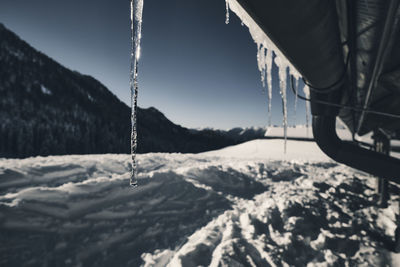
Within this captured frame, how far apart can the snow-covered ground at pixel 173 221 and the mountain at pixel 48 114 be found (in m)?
35.6

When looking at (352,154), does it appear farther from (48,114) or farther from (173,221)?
(48,114)

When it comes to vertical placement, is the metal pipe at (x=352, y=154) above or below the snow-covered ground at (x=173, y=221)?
above

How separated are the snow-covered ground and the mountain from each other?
117ft

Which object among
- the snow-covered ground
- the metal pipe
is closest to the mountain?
the snow-covered ground

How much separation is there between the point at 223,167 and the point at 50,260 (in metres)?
4.93

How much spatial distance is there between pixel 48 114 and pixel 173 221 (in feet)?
146

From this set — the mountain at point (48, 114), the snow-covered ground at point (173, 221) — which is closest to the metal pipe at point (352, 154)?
the snow-covered ground at point (173, 221)

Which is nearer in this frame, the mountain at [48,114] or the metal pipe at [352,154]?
the metal pipe at [352,154]

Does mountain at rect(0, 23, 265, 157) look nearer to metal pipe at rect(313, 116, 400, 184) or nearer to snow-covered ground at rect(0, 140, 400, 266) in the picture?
snow-covered ground at rect(0, 140, 400, 266)

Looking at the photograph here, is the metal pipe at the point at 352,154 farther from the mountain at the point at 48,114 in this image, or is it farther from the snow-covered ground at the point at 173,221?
the mountain at the point at 48,114

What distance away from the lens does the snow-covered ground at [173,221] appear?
2684mm

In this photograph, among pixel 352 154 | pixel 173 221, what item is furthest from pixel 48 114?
pixel 352 154

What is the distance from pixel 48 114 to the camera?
1428 inches

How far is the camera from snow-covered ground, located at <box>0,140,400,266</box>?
2684mm
